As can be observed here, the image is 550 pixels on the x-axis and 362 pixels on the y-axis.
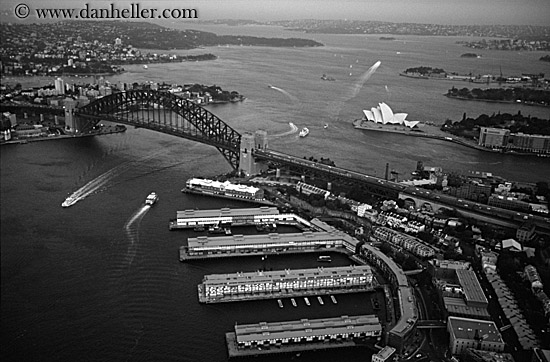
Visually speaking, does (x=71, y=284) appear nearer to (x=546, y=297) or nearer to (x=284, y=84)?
(x=546, y=297)

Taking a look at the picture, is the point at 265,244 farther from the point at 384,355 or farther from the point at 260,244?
the point at 384,355

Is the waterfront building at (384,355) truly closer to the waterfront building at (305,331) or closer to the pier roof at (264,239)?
the waterfront building at (305,331)

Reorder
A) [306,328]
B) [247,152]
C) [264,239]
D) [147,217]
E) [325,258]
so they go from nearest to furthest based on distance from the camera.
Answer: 1. [306,328]
2. [325,258]
3. [264,239]
4. [147,217]
5. [247,152]

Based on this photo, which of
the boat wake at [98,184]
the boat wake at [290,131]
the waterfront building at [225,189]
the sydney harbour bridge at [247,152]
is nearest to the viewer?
the boat wake at [98,184]

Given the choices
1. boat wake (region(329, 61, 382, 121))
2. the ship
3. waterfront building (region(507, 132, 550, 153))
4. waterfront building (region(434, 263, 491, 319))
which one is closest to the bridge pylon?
the ship

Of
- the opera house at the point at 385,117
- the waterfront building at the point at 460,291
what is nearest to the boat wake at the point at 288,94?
the opera house at the point at 385,117

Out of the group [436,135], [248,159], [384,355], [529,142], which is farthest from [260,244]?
[436,135]

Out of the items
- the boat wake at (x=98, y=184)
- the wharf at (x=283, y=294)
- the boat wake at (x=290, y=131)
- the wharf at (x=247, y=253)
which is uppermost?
the boat wake at (x=290, y=131)
